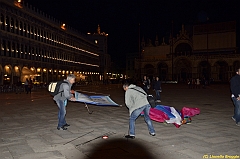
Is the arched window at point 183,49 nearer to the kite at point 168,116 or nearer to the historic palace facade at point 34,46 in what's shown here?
the historic palace facade at point 34,46

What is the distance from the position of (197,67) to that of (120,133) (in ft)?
211

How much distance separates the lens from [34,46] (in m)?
52.7

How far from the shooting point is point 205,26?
239ft

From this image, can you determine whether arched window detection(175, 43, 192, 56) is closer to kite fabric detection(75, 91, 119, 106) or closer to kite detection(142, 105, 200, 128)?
kite fabric detection(75, 91, 119, 106)

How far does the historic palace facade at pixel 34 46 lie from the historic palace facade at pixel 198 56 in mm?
20090

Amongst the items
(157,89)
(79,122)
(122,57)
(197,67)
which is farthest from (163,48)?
(79,122)

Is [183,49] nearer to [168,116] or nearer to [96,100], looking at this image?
[96,100]

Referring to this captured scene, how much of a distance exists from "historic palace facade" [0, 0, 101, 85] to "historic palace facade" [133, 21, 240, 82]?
20.1m

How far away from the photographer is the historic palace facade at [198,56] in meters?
66.3

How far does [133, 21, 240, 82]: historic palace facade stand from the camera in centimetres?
6631

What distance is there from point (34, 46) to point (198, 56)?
4194 cm

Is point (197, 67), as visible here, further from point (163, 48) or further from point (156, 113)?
point (156, 113)

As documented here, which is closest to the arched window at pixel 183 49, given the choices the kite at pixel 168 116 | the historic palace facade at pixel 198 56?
the historic palace facade at pixel 198 56

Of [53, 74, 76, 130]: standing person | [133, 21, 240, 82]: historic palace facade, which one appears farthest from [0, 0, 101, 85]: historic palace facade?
[53, 74, 76, 130]: standing person
